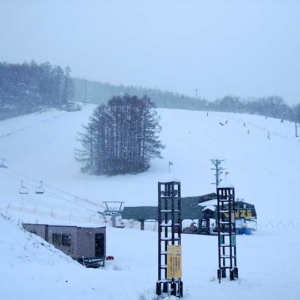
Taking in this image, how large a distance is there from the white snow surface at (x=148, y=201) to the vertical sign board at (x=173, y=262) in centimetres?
70

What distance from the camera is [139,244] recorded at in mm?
28859

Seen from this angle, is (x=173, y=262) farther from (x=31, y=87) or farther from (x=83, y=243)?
(x=31, y=87)

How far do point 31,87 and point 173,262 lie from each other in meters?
79.0

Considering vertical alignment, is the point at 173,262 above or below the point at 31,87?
below

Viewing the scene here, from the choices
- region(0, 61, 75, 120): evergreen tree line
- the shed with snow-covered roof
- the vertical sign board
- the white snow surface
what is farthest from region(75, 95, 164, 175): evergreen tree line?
the vertical sign board

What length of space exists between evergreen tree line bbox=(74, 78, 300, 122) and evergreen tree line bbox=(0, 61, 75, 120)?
1218 cm

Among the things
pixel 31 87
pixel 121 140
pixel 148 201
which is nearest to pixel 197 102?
pixel 31 87

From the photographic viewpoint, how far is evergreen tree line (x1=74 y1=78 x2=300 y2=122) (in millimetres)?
115812

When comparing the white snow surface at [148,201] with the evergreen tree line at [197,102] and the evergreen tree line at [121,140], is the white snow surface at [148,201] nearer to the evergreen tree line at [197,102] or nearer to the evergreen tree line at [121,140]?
the evergreen tree line at [121,140]

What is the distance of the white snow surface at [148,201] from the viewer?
13.5m

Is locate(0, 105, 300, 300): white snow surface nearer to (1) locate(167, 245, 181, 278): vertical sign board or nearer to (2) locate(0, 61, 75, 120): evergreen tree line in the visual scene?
(1) locate(167, 245, 181, 278): vertical sign board

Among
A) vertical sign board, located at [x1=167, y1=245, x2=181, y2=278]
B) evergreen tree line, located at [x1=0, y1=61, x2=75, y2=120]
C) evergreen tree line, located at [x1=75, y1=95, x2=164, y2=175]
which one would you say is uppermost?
evergreen tree line, located at [x1=0, y1=61, x2=75, y2=120]

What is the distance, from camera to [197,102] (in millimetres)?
137875

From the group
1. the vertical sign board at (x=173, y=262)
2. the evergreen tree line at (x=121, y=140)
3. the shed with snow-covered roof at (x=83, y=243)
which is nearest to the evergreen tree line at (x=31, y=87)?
the evergreen tree line at (x=121, y=140)
